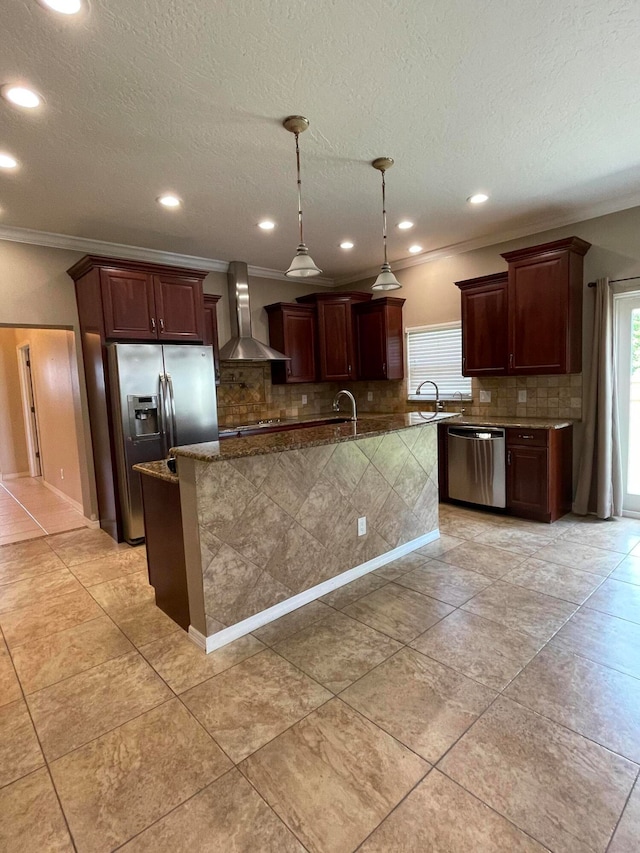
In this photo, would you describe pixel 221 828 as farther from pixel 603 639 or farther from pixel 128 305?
pixel 128 305

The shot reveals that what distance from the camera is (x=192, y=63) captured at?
1985 millimetres

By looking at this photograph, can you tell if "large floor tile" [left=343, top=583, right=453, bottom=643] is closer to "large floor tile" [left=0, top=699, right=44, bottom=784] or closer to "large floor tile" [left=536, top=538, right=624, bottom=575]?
"large floor tile" [left=536, top=538, right=624, bottom=575]

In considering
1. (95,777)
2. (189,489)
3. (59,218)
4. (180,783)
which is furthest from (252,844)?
(59,218)

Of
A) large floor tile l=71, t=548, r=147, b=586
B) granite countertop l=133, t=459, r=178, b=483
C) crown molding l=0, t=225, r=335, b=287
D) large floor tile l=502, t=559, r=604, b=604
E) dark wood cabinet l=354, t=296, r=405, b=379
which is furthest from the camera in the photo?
dark wood cabinet l=354, t=296, r=405, b=379

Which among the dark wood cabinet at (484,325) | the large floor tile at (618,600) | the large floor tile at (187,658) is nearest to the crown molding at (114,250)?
the dark wood cabinet at (484,325)

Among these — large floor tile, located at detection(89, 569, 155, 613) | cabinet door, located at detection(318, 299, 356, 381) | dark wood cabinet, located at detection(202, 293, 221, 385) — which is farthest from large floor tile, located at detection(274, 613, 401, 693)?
cabinet door, located at detection(318, 299, 356, 381)

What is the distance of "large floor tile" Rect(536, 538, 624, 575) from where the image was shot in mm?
3186

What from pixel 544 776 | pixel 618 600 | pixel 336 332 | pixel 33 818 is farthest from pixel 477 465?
pixel 33 818

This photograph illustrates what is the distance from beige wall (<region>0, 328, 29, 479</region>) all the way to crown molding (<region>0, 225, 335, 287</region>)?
12.3 ft

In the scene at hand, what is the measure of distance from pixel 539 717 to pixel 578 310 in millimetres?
3566

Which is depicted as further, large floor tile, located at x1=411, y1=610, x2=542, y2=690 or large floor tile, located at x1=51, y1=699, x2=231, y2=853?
large floor tile, located at x1=411, y1=610, x2=542, y2=690

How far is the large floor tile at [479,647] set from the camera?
83.4 inches

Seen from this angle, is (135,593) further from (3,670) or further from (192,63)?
(192,63)

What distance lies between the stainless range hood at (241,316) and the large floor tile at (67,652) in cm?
334
